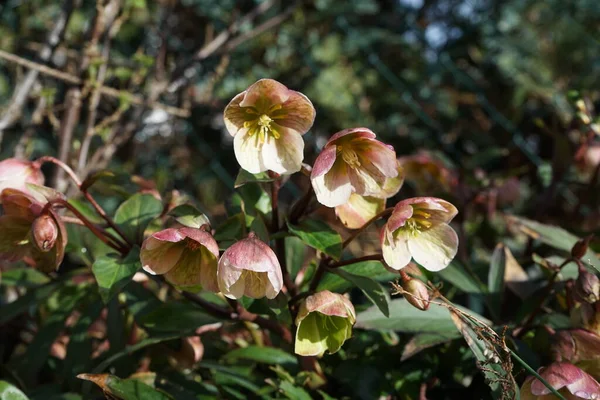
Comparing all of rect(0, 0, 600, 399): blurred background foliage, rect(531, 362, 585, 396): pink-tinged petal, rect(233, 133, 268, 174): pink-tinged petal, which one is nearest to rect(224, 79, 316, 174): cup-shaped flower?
rect(233, 133, 268, 174): pink-tinged petal

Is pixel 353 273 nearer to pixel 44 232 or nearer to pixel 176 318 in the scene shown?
pixel 176 318

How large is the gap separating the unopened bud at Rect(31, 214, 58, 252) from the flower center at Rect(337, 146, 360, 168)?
31cm

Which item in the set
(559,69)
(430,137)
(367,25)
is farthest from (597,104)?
(559,69)

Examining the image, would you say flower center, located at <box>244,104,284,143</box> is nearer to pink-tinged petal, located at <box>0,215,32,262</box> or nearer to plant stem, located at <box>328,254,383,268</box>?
plant stem, located at <box>328,254,383,268</box>

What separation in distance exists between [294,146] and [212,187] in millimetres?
1746

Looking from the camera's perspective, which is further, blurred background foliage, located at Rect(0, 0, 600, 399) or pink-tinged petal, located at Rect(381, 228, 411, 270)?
blurred background foliage, located at Rect(0, 0, 600, 399)

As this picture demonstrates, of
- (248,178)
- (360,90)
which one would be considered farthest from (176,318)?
(360,90)

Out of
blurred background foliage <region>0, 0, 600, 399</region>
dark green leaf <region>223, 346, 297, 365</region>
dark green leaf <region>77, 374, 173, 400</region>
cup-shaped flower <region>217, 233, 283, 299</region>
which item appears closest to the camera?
cup-shaped flower <region>217, 233, 283, 299</region>

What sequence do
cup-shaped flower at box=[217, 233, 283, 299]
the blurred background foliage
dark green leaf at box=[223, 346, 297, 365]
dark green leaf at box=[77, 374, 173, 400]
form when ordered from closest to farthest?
cup-shaped flower at box=[217, 233, 283, 299] → dark green leaf at box=[77, 374, 173, 400] → dark green leaf at box=[223, 346, 297, 365] → the blurred background foliage

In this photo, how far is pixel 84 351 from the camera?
3.03 ft

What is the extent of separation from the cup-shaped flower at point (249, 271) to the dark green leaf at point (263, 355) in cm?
21

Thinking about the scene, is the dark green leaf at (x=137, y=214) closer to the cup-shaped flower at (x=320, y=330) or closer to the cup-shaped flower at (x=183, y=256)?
the cup-shaped flower at (x=183, y=256)

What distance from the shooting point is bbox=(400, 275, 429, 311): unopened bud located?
68cm

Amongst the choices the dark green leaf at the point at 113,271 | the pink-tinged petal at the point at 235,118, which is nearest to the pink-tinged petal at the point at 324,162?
the pink-tinged petal at the point at 235,118
